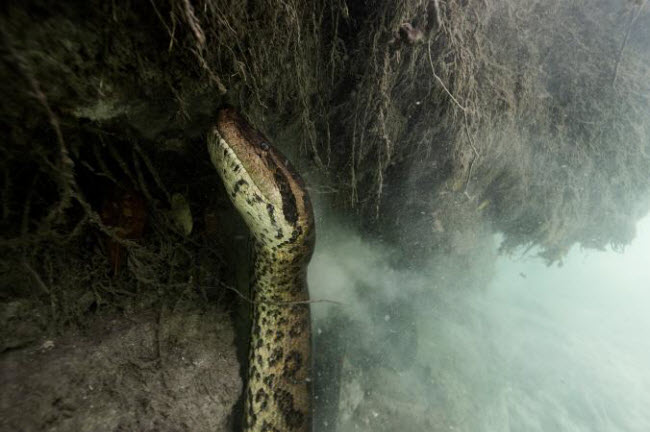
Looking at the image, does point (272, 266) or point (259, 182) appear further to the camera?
point (272, 266)

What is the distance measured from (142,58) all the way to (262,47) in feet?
2.65

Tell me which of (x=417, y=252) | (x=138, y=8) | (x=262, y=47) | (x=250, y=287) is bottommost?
(x=250, y=287)

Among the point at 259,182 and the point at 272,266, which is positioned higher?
the point at 259,182

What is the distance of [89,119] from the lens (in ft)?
5.73

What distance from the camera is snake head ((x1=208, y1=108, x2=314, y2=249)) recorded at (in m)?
2.13

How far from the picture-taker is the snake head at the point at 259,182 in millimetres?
2131

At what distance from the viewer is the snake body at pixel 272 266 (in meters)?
2.18

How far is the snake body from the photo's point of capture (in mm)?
2176

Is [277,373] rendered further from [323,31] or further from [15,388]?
[323,31]

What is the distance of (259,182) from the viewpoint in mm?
2203

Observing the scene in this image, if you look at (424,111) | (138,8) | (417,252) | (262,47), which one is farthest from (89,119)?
(417,252)

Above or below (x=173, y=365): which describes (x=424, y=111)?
above

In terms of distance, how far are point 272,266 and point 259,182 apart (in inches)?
33.6

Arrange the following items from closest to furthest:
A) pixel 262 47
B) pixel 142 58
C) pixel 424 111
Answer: pixel 142 58, pixel 262 47, pixel 424 111
